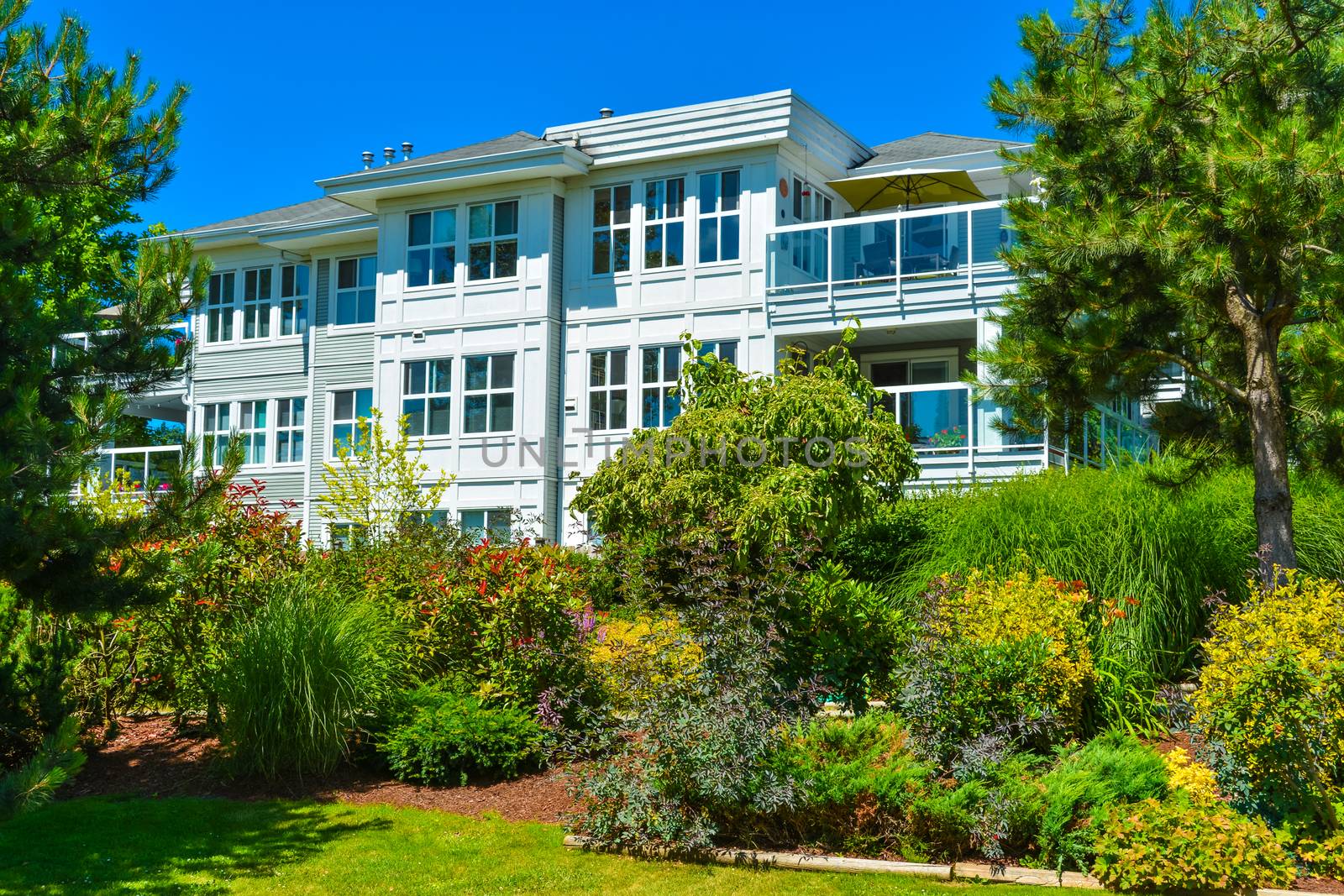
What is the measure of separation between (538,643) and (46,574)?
3.68 metres

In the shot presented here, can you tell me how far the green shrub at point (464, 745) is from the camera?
959cm

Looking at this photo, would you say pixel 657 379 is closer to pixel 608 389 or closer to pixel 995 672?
pixel 608 389

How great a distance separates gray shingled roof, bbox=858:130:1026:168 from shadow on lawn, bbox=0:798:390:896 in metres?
16.8

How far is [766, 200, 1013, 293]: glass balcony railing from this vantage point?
64.0 feet

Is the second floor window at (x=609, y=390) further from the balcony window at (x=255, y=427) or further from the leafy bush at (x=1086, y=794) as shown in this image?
the leafy bush at (x=1086, y=794)

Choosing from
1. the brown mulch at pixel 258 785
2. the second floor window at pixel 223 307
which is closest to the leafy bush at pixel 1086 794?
the brown mulch at pixel 258 785

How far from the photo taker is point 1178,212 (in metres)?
9.13

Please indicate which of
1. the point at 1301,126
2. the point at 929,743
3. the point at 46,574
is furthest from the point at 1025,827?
the point at 46,574

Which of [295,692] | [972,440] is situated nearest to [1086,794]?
[295,692]

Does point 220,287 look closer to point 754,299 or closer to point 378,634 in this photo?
point 754,299

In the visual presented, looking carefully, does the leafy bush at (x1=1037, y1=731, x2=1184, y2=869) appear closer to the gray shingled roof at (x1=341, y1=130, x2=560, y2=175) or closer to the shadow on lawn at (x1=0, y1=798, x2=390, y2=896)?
the shadow on lawn at (x1=0, y1=798, x2=390, y2=896)

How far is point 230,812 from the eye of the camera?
9.14m

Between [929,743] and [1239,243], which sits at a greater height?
[1239,243]

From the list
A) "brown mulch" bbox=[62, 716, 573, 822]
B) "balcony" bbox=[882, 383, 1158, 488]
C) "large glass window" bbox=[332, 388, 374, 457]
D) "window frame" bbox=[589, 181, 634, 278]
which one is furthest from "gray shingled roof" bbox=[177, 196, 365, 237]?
"brown mulch" bbox=[62, 716, 573, 822]
